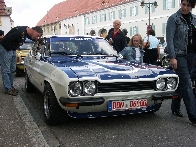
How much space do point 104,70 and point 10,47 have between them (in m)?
3.49

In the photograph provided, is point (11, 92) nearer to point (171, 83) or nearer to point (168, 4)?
point (171, 83)

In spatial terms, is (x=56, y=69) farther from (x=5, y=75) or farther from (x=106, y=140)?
(x=5, y=75)

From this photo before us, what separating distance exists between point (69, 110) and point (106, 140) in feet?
2.11

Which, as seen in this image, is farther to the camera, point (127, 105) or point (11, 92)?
point (11, 92)

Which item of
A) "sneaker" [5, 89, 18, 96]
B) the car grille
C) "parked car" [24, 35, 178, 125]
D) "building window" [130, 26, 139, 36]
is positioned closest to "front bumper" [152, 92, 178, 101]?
"parked car" [24, 35, 178, 125]

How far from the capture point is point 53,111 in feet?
13.6

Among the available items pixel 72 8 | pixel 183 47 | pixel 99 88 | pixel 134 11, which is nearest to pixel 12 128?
pixel 99 88

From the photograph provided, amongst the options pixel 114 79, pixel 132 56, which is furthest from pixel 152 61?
pixel 114 79

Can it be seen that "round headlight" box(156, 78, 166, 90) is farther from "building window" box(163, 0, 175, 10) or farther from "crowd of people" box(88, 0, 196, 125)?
"building window" box(163, 0, 175, 10)

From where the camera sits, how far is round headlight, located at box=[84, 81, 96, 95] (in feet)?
12.4

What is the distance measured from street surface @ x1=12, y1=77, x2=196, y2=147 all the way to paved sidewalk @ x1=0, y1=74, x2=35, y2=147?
23 cm

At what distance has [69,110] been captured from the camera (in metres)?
3.90

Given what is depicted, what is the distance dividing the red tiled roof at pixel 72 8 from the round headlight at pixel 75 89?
37.3 meters

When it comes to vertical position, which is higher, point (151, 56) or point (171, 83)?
point (151, 56)
